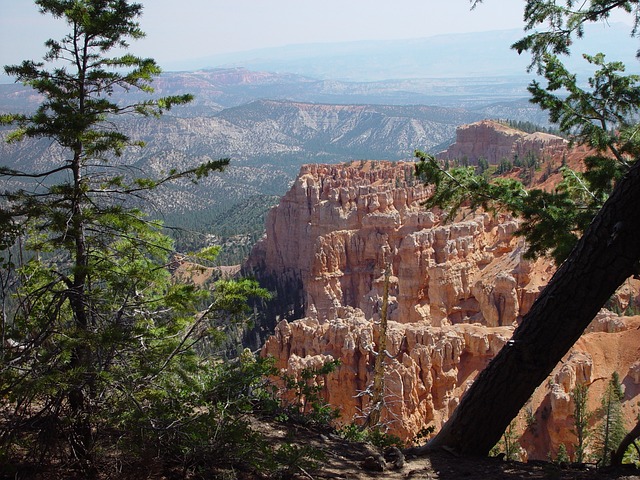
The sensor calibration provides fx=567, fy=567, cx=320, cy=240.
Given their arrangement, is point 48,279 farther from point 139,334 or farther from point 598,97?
point 598,97

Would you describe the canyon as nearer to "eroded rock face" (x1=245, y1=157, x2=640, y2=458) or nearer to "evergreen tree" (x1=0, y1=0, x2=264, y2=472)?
"eroded rock face" (x1=245, y1=157, x2=640, y2=458)

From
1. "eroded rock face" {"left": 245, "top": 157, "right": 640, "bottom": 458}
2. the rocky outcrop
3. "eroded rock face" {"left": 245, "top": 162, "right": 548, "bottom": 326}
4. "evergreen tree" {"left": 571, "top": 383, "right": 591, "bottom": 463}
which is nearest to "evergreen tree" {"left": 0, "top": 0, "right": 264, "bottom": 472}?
"eroded rock face" {"left": 245, "top": 157, "right": 640, "bottom": 458}

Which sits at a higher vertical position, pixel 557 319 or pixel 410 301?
pixel 557 319

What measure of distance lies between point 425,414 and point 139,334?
1771 centimetres

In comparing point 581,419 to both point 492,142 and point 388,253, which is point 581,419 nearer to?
point 388,253

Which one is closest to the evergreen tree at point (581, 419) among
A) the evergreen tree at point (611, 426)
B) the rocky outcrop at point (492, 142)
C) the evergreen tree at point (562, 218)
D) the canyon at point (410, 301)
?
the evergreen tree at point (611, 426)

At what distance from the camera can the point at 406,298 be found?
123 feet

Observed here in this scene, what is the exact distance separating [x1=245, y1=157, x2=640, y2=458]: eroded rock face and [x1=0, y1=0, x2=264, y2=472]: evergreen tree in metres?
4.40

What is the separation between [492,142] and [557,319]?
273 feet

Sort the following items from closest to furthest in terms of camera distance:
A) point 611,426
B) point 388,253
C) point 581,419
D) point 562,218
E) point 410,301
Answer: point 562,218 → point 611,426 → point 581,419 → point 410,301 → point 388,253

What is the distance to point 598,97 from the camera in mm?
9297

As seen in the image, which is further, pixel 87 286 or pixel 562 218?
pixel 562 218

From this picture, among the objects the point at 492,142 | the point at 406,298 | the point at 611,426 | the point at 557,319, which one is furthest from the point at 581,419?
the point at 492,142

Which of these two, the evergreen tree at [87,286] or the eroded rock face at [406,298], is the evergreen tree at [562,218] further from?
the evergreen tree at [87,286]
